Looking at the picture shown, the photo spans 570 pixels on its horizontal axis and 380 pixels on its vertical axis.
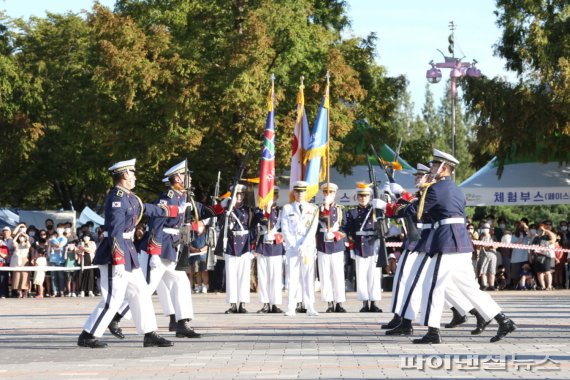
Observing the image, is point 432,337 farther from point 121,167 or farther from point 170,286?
point 121,167

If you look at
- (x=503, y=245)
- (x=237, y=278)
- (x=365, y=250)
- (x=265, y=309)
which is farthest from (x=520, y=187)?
(x=237, y=278)

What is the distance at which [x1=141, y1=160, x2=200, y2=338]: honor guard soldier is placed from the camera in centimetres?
1639

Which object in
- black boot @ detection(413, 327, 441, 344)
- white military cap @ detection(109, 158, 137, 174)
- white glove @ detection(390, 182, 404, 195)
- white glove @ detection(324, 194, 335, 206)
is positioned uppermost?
white glove @ detection(324, 194, 335, 206)

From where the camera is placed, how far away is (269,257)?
22922 mm

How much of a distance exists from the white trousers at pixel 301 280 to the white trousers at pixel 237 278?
1.23 metres

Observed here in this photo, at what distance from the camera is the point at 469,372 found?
37.4 ft

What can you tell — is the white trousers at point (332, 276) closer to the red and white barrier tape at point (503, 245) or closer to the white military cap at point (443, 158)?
the white military cap at point (443, 158)

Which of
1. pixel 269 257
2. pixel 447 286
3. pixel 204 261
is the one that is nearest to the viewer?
pixel 447 286

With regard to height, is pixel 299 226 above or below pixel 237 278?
above

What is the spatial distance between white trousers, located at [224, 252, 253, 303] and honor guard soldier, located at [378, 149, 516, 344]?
788cm

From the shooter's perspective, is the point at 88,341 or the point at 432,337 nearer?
the point at 432,337

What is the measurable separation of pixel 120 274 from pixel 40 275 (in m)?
17.7

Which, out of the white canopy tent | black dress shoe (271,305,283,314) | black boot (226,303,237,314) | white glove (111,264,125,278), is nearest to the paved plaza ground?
white glove (111,264,125,278)

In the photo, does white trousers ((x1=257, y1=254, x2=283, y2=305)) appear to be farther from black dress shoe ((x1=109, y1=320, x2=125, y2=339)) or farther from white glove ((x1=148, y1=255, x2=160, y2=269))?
black dress shoe ((x1=109, y1=320, x2=125, y2=339))
